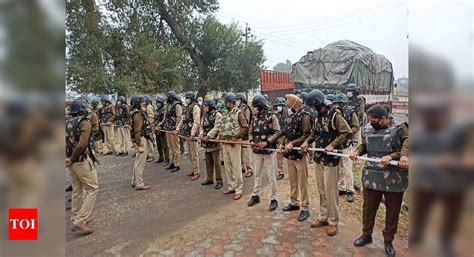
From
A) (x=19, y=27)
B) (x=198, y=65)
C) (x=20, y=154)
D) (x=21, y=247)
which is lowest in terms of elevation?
(x=21, y=247)

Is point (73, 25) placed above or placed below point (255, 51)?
below

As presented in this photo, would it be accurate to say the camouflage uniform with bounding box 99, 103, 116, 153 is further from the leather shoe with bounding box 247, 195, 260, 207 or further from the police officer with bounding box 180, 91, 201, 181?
the leather shoe with bounding box 247, 195, 260, 207

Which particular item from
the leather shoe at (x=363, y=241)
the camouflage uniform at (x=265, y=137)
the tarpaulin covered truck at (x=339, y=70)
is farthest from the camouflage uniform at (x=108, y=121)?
the leather shoe at (x=363, y=241)

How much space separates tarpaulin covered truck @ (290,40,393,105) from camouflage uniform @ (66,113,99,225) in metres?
9.86

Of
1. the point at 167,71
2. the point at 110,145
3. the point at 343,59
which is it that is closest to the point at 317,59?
the point at 343,59

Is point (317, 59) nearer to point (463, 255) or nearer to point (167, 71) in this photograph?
point (167, 71)

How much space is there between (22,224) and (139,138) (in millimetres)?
4480

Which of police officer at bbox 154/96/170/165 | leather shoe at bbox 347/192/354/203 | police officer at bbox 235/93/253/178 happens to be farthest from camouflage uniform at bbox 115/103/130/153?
leather shoe at bbox 347/192/354/203

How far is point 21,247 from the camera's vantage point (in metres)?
1.44

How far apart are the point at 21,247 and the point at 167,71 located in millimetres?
12417

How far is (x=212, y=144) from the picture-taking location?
6148 millimetres

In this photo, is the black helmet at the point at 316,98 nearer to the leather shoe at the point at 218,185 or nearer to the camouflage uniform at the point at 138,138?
the leather shoe at the point at 218,185

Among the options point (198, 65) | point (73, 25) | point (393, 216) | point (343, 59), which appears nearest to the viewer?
point (393, 216)

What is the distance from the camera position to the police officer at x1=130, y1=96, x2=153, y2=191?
5.81m
